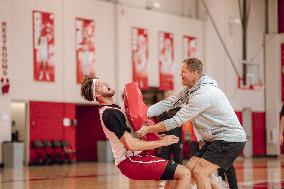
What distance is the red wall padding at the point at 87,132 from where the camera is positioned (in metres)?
29.9

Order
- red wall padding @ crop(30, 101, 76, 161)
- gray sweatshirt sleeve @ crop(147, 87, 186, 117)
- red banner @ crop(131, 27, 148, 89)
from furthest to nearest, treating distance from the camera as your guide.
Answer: red banner @ crop(131, 27, 148, 89)
red wall padding @ crop(30, 101, 76, 161)
gray sweatshirt sleeve @ crop(147, 87, 186, 117)

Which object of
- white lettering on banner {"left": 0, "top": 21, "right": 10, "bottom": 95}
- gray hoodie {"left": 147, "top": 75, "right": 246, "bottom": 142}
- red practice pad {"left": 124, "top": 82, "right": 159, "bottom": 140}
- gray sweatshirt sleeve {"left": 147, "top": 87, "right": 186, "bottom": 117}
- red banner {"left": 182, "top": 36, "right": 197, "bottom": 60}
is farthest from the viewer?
red banner {"left": 182, "top": 36, "right": 197, "bottom": 60}

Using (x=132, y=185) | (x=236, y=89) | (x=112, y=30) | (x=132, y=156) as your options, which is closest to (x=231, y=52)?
(x=236, y=89)

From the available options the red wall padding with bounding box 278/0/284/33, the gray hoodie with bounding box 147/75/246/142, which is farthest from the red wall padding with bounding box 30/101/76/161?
the gray hoodie with bounding box 147/75/246/142

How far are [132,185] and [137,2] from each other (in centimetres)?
1728

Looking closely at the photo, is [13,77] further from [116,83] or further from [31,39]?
[116,83]

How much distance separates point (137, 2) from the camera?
30.6m

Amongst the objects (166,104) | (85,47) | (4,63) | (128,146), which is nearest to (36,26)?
(4,63)

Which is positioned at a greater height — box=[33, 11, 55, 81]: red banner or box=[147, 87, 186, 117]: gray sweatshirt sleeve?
box=[33, 11, 55, 81]: red banner

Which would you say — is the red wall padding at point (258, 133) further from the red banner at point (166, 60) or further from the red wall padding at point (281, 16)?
the red banner at point (166, 60)

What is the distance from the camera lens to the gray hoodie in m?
8.02

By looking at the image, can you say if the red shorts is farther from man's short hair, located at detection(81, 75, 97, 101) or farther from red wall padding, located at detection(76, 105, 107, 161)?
red wall padding, located at detection(76, 105, 107, 161)

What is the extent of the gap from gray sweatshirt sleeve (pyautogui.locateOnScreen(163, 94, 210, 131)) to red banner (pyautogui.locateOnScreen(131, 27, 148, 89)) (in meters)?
21.6

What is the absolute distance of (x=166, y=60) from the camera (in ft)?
103
